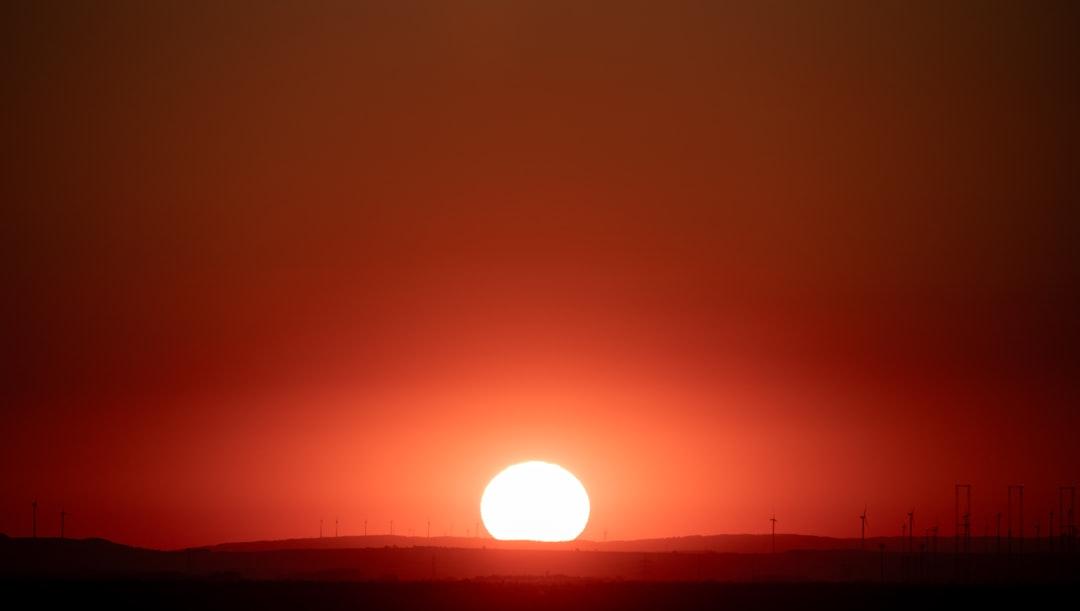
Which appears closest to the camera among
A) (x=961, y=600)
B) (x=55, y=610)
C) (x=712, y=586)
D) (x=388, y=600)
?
(x=55, y=610)

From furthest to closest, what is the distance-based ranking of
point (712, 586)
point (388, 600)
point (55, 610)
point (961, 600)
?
point (712, 586), point (961, 600), point (388, 600), point (55, 610)

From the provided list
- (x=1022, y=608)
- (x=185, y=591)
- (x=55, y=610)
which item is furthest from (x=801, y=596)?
(x=55, y=610)

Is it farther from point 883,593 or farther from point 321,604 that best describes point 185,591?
point 883,593

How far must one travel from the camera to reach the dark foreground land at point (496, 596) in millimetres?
116062

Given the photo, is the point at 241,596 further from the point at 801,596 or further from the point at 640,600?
the point at 801,596

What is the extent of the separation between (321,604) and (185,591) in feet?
46.7

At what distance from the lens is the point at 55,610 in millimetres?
110438

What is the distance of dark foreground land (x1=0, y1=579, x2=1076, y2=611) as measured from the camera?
381 feet

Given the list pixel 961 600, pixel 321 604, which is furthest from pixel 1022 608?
pixel 321 604

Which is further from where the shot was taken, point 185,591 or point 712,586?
point 712,586

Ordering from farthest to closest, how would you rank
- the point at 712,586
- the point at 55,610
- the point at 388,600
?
the point at 712,586, the point at 388,600, the point at 55,610

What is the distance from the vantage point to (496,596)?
12175 cm

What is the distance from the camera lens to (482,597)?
395ft

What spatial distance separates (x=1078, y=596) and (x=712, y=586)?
28.2 metres
